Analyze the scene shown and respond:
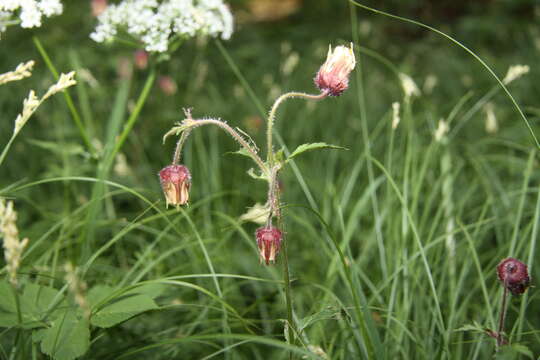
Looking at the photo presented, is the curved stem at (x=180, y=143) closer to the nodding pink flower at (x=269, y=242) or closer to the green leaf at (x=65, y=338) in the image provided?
the nodding pink flower at (x=269, y=242)

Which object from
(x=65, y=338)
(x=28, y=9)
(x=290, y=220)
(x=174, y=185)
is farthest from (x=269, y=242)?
(x=290, y=220)

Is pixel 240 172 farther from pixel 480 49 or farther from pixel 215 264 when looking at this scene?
pixel 480 49

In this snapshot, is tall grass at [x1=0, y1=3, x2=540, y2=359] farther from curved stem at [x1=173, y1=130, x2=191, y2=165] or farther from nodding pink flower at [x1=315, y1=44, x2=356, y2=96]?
nodding pink flower at [x1=315, y1=44, x2=356, y2=96]

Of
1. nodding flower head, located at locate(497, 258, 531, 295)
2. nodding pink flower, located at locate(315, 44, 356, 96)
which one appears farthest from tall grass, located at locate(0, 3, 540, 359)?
nodding pink flower, located at locate(315, 44, 356, 96)

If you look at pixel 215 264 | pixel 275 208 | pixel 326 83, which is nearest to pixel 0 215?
pixel 275 208

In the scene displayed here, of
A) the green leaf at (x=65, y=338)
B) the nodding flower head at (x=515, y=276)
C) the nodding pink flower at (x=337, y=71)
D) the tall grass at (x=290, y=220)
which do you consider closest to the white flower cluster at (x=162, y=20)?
the tall grass at (x=290, y=220)

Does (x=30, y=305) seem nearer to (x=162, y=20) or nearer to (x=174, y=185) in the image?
(x=174, y=185)
